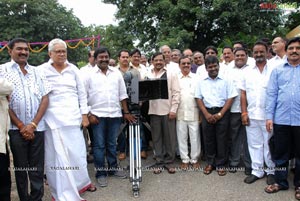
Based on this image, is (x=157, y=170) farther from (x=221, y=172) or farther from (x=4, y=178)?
(x=4, y=178)

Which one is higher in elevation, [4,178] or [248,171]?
[4,178]

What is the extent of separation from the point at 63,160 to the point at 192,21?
13.1m

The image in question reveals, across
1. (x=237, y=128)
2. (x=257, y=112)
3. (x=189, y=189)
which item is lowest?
(x=189, y=189)

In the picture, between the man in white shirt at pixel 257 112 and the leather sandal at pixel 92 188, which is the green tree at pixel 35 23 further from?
the man in white shirt at pixel 257 112

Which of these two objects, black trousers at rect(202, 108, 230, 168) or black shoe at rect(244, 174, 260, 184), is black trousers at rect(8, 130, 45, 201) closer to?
black trousers at rect(202, 108, 230, 168)

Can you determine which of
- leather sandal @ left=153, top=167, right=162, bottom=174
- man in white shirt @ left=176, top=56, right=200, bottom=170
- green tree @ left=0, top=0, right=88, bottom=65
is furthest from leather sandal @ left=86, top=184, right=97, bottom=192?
green tree @ left=0, top=0, right=88, bottom=65

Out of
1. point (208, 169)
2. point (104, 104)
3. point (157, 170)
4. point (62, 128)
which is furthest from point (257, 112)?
point (62, 128)

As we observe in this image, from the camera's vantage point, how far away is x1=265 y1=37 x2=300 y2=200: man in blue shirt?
3.81 metres

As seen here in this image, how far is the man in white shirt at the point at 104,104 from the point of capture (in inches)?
174

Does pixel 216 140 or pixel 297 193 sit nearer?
pixel 297 193

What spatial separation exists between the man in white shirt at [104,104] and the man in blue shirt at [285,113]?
200 cm

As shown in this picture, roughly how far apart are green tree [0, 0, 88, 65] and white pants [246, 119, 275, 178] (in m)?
24.2

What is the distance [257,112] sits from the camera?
434cm

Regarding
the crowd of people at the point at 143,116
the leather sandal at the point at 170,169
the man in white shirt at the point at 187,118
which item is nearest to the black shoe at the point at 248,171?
the crowd of people at the point at 143,116
